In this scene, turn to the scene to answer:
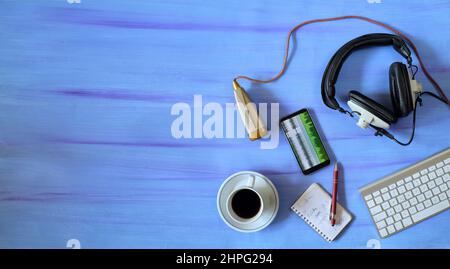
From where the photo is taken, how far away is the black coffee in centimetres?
85

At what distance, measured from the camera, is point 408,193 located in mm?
893

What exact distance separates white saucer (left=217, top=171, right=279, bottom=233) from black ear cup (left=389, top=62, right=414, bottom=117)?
0.30 metres

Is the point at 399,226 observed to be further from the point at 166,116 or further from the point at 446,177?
the point at 166,116

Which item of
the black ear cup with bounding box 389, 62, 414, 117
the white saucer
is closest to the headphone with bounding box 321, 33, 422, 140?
the black ear cup with bounding box 389, 62, 414, 117

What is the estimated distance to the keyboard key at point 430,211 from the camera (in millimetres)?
887

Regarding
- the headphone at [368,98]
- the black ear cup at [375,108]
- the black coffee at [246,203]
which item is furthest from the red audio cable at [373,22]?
the black coffee at [246,203]

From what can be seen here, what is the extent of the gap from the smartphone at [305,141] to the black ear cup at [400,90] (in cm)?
17

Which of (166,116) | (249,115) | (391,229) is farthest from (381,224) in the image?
(166,116)

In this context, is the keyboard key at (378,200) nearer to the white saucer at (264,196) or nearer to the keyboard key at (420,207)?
the keyboard key at (420,207)

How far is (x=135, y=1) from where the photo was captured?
924 mm

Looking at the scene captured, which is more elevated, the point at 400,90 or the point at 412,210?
the point at 400,90

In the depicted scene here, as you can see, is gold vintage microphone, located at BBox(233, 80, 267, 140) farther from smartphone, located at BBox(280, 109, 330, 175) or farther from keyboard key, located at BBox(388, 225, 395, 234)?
keyboard key, located at BBox(388, 225, 395, 234)

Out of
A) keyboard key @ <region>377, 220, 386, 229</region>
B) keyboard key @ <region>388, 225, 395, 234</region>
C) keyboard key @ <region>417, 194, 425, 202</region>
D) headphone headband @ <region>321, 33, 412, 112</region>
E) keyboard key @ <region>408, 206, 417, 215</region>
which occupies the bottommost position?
keyboard key @ <region>388, 225, 395, 234</region>

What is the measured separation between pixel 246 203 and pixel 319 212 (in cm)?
16
